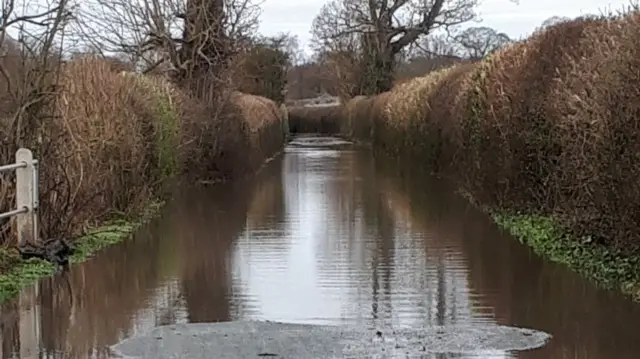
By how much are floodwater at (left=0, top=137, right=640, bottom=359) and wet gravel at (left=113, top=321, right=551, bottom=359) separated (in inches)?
8.8

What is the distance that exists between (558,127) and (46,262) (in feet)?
21.2

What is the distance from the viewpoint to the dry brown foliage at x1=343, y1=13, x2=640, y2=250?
10.2 metres

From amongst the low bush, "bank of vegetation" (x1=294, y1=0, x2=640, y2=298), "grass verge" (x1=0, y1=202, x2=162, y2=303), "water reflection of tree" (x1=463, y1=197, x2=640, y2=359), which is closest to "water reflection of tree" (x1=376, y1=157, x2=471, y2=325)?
"water reflection of tree" (x1=463, y1=197, x2=640, y2=359)

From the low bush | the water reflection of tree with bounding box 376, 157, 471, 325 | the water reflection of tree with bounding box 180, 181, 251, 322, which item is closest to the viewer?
the water reflection of tree with bounding box 376, 157, 471, 325

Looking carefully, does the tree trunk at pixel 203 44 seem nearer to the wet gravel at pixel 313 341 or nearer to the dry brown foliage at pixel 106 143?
the dry brown foliage at pixel 106 143

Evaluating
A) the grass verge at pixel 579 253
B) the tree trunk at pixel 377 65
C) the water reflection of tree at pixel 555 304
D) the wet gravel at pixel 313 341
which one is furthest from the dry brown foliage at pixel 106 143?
the tree trunk at pixel 377 65

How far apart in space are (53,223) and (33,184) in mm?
993

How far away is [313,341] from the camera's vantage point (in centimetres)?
801

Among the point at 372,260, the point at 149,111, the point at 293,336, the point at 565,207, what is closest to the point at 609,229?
the point at 565,207

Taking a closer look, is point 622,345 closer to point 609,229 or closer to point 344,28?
point 609,229

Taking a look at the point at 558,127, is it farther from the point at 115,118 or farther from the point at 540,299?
the point at 115,118

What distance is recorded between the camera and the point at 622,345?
7.75 metres

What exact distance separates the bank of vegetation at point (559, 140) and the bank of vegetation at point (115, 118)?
5401 millimetres

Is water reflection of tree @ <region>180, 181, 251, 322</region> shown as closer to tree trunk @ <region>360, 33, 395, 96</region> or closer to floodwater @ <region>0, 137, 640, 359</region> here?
floodwater @ <region>0, 137, 640, 359</region>
